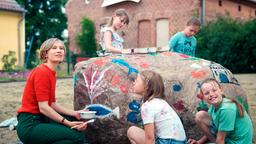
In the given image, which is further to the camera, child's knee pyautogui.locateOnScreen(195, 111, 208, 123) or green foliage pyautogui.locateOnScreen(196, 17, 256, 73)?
green foliage pyautogui.locateOnScreen(196, 17, 256, 73)

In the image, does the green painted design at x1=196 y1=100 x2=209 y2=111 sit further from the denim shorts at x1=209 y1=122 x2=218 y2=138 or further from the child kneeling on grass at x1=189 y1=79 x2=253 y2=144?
the child kneeling on grass at x1=189 y1=79 x2=253 y2=144

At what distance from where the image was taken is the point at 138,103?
4984 mm

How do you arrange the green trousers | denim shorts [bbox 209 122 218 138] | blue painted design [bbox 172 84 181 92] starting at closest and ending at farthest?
the green trousers < denim shorts [bbox 209 122 218 138] < blue painted design [bbox 172 84 181 92]

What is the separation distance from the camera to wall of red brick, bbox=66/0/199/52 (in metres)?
26.8

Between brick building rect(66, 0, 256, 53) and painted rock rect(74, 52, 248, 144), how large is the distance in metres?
20.0

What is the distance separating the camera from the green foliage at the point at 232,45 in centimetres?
2261

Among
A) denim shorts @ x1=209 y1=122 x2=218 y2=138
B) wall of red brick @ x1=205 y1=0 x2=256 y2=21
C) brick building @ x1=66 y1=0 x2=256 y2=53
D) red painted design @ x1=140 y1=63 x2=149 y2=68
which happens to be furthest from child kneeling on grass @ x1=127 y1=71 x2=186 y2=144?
wall of red brick @ x1=205 y1=0 x2=256 y2=21

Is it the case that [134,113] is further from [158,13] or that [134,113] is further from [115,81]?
[158,13]

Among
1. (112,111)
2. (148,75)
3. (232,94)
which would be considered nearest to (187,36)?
(232,94)

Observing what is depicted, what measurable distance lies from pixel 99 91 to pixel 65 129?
1021 millimetres

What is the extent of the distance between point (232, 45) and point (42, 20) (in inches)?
933

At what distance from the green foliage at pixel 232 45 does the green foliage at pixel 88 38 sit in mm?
9426

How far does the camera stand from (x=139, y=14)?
2898 cm

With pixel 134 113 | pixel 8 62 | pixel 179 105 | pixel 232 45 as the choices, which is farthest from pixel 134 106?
pixel 232 45
